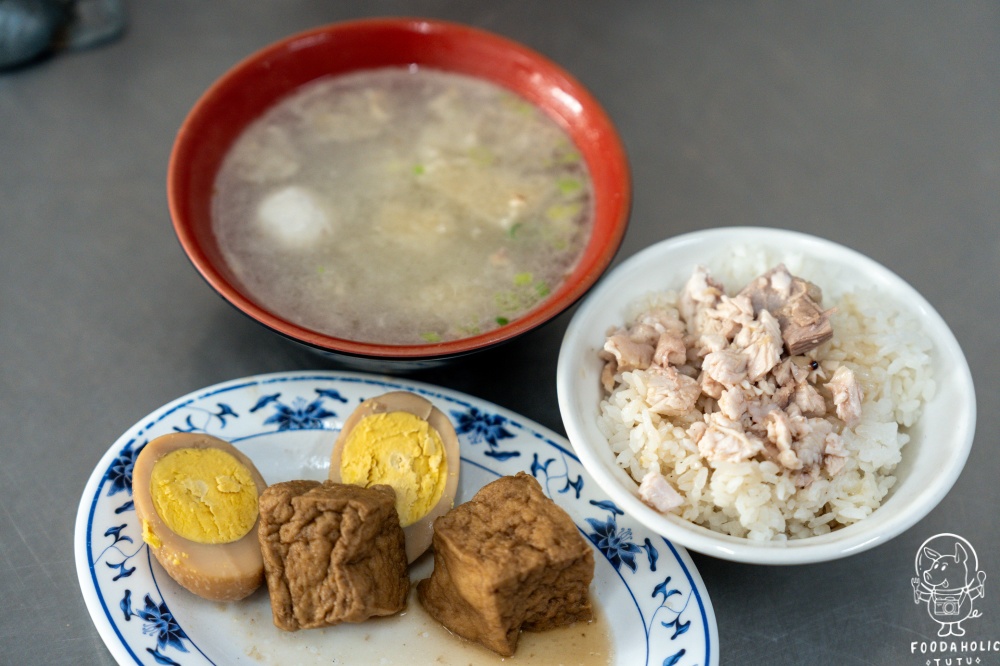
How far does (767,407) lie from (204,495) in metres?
1.43

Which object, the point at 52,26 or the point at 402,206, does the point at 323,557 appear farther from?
the point at 52,26

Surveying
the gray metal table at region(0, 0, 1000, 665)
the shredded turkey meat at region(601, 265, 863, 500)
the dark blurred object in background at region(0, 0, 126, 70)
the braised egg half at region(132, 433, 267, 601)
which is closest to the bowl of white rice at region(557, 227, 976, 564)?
the shredded turkey meat at region(601, 265, 863, 500)

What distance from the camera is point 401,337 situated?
244cm

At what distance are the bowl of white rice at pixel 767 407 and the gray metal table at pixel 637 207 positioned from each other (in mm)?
350

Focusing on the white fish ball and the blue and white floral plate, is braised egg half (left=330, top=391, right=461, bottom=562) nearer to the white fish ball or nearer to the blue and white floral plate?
the blue and white floral plate

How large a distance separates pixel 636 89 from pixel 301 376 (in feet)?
6.55

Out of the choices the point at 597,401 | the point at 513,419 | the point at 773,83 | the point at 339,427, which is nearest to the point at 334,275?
the point at 339,427

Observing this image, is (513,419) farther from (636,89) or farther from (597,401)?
(636,89)

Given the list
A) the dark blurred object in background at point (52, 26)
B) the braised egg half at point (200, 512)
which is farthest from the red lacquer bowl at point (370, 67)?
the dark blurred object in background at point (52, 26)

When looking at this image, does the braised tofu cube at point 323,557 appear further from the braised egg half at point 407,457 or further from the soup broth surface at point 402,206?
the soup broth surface at point 402,206

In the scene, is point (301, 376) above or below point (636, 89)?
below

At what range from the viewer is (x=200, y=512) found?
2.09 m

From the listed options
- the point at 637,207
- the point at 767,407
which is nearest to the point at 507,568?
the point at 767,407

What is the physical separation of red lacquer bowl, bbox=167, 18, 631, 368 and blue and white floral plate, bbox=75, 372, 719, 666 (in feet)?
0.84
